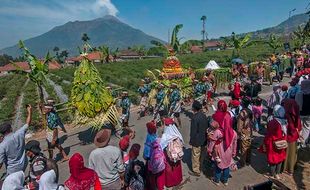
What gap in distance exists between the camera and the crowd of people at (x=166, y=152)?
4.70 metres

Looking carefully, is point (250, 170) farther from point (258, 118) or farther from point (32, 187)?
point (32, 187)

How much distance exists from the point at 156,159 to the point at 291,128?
3.27 m

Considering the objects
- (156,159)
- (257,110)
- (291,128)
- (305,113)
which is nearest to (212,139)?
(156,159)

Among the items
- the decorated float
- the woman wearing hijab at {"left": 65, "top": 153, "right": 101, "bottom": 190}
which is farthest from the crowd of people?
the decorated float

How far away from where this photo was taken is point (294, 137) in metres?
7.16

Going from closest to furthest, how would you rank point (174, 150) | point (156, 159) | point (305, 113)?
point (156, 159) < point (174, 150) < point (305, 113)

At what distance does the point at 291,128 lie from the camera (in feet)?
23.4

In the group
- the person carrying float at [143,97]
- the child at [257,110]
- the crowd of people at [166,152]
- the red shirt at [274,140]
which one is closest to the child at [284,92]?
the crowd of people at [166,152]

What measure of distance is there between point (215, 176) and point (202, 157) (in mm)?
584

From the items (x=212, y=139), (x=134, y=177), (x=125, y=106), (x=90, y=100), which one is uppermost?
(x=90, y=100)

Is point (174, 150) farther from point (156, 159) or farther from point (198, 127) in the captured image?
point (198, 127)

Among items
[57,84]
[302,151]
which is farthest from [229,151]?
[57,84]

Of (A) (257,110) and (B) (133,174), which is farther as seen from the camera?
(A) (257,110)

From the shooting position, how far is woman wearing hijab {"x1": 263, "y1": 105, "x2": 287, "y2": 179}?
263 inches
